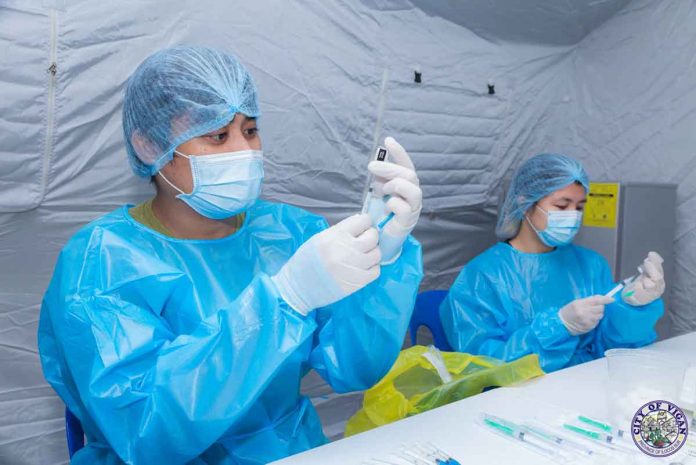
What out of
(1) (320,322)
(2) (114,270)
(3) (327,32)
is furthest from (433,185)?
(2) (114,270)

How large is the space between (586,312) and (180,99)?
1099 millimetres

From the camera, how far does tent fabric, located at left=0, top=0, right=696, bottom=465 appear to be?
1.46 m

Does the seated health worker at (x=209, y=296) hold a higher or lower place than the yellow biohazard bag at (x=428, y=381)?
higher

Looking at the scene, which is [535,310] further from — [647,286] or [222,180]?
[222,180]

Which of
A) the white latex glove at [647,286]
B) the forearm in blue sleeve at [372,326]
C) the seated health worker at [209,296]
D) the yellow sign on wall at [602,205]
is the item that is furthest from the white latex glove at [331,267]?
the yellow sign on wall at [602,205]

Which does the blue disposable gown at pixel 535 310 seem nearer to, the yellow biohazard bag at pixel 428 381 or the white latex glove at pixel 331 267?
the yellow biohazard bag at pixel 428 381

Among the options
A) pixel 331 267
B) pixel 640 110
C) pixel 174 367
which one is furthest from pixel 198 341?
pixel 640 110

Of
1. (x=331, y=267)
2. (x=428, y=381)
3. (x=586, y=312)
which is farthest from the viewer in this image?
(x=586, y=312)

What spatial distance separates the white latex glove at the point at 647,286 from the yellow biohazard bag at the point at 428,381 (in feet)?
1.63

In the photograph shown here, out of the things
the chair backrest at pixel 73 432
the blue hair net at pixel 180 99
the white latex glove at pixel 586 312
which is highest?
the blue hair net at pixel 180 99

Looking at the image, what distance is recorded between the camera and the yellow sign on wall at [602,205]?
222 cm

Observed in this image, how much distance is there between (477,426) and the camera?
3.17ft

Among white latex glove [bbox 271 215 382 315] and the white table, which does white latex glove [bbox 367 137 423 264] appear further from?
the white table

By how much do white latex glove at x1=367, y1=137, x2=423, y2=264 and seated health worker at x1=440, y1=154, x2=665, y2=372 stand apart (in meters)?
0.77
